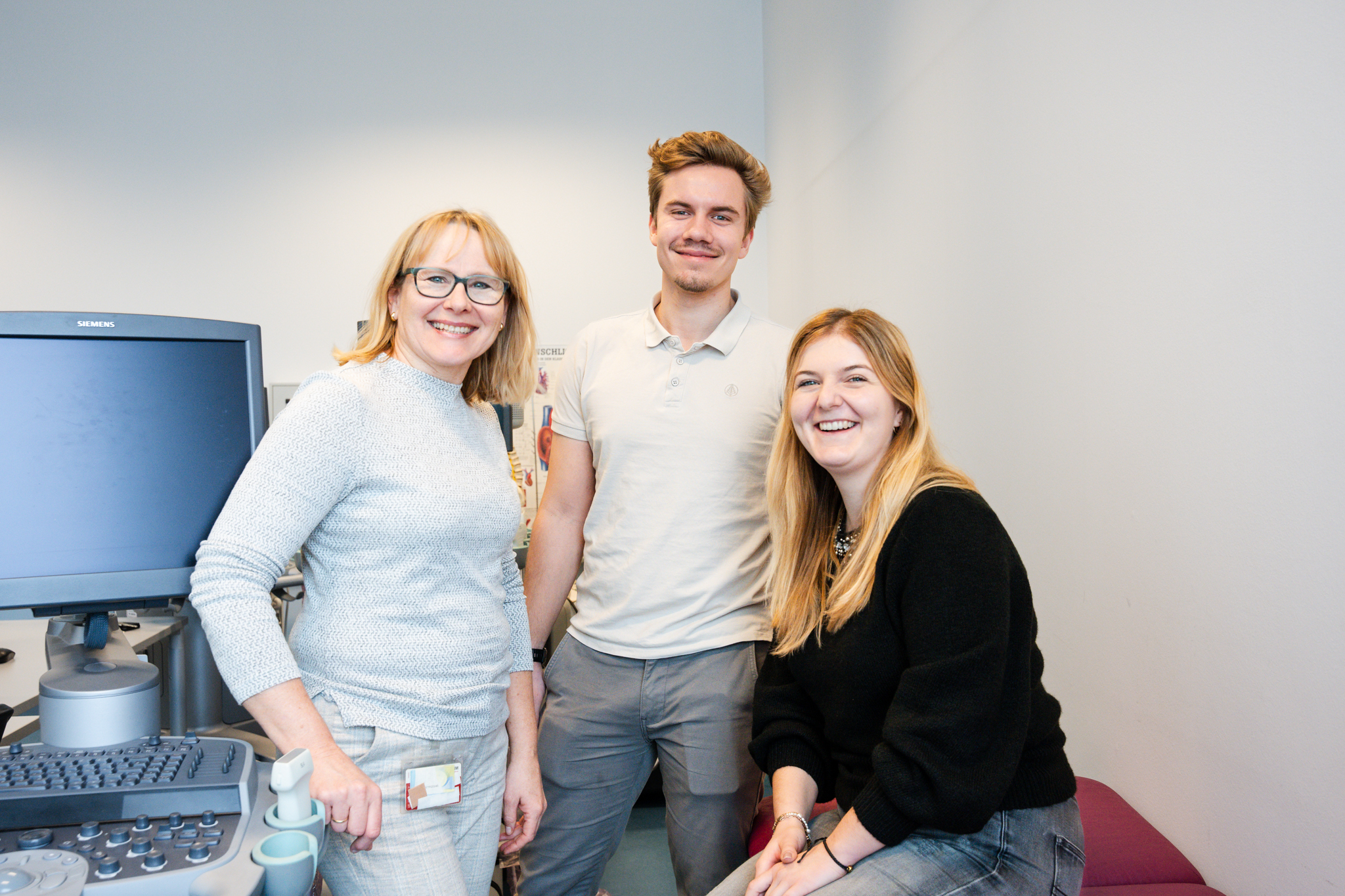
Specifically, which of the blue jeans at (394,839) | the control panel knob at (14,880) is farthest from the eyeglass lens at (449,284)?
the control panel knob at (14,880)

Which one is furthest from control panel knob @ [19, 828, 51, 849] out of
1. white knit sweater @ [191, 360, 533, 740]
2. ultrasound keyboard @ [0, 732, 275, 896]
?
white knit sweater @ [191, 360, 533, 740]

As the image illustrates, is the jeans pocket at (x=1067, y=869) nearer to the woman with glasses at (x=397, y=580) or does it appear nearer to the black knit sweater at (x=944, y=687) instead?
the black knit sweater at (x=944, y=687)

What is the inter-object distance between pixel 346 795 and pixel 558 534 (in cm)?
89

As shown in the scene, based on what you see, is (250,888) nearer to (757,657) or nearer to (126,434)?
(126,434)

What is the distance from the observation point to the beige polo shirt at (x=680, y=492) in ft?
5.52

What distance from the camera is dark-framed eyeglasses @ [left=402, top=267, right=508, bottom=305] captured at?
1.33m

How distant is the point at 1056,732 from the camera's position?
4.28 ft

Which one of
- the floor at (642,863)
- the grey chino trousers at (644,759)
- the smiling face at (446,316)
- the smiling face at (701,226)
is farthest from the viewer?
the floor at (642,863)

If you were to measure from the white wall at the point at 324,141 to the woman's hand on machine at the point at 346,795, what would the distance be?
323 centimetres

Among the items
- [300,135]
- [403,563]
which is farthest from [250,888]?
[300,135]

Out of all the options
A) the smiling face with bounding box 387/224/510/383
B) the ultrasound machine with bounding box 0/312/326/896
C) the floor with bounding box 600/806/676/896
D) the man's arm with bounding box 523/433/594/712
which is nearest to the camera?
the ultrasound machine with bounding box 0/312/326/896

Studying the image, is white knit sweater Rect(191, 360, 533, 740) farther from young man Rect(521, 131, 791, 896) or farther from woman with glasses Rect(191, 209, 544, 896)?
young man Rect(521, 131, 791, 896)

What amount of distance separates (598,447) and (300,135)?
10.3 feet

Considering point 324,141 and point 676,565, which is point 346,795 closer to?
point 676,565
